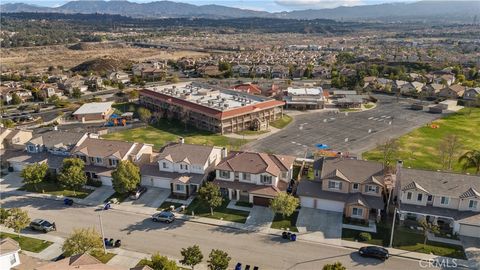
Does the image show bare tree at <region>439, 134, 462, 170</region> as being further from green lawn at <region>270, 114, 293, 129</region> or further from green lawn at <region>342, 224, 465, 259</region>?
green lawn at <region>270, 114, 293, 129</region>

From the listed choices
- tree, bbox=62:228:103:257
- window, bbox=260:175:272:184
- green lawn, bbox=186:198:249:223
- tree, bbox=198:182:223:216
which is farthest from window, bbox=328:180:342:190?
tree, bbox=62:228:103:257

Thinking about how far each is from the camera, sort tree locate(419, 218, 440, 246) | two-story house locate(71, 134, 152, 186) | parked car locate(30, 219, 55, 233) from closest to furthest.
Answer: tree locate(419, 218, 440, 246), parked car locate(30, 219, 55, 233), two-story house locate(71, 134, 152, 186)

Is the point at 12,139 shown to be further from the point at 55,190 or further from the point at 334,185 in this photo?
the point at 334,185

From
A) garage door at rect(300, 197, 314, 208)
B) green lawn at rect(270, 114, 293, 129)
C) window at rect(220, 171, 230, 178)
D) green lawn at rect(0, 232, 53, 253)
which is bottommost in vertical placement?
A: green lawn at rect(0, 232, 53, 253)

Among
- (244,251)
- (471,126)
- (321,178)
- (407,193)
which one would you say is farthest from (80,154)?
Answer: (471,126)

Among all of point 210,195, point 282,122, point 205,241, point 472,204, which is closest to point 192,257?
Result: point 205,241

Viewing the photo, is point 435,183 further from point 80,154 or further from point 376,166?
point 80,154

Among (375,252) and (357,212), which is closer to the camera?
(375,252)
